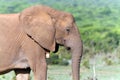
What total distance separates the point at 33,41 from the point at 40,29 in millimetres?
179

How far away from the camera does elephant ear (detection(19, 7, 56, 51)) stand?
7.08 metres

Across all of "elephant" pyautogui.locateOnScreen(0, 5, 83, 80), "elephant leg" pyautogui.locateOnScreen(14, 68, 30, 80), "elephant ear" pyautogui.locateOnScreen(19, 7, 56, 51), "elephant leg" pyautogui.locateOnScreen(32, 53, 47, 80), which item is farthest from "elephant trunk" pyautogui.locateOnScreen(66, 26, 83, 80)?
"elephant leg" pyautogui.locateOnScreen(14, 68, 30, 80)

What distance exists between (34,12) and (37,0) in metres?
68.1

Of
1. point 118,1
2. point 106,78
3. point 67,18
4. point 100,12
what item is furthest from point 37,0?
point 67,18

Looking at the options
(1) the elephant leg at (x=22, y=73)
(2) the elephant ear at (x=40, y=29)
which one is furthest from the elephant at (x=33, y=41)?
(1) the elephant leg at (x=22, y=73)

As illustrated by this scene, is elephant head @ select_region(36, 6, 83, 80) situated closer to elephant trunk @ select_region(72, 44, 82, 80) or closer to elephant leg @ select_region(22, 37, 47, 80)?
Answer: elephant trunk @ select_region(72, 44, 82, 80)

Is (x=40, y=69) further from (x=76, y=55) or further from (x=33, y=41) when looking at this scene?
(x=76, y=55)

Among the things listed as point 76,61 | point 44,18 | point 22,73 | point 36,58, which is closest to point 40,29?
point 44,18

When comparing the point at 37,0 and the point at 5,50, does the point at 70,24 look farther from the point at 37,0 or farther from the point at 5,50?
the point at 37,0

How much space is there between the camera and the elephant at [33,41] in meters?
7.08

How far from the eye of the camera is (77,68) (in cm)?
713

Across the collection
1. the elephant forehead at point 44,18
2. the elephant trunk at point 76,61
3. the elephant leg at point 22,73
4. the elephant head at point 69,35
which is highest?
the elephant forehead at point 44,18

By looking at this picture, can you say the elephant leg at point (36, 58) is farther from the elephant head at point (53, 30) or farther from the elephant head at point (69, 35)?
the elephant head at point (69, 35)

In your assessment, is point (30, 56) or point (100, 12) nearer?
point (30, 56)
